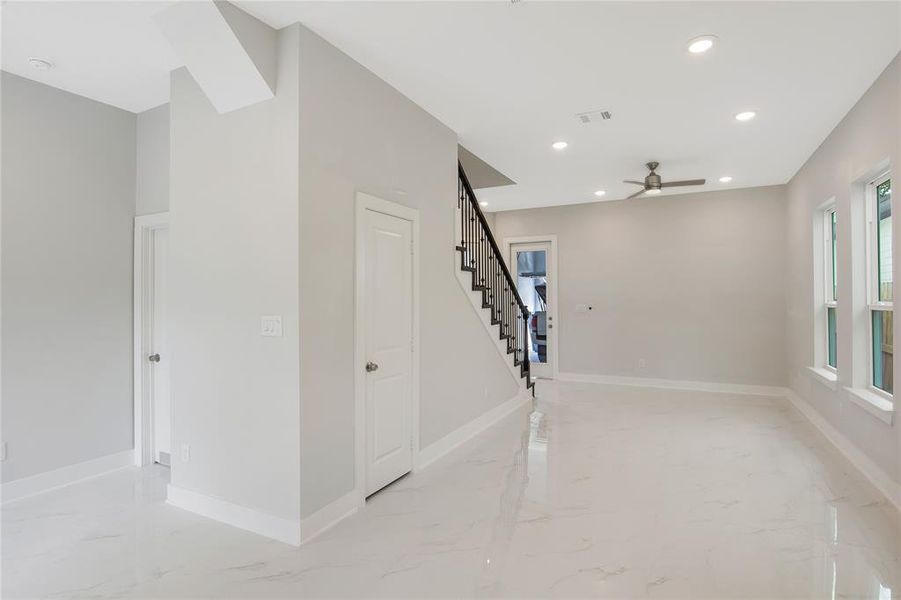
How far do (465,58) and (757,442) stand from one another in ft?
13.5

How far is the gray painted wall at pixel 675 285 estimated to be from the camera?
6.33 m

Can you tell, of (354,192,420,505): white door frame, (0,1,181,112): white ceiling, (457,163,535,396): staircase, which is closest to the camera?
(0,1,181,112): white ceiling

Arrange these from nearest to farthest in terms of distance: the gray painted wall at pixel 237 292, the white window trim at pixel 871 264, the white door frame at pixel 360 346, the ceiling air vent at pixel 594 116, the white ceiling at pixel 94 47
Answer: the white ceiling at pixel 94 47, the gray painted wall at pixel 237 292, the white door frame at pixel 360 346, the white window trim at pixel 871 264, the ceiling air vent at pixel 594 116

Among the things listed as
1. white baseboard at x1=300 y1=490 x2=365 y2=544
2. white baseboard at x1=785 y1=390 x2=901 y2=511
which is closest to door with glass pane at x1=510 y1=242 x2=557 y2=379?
white baseboard at x1=785 y1=390 x2=901 y2=511

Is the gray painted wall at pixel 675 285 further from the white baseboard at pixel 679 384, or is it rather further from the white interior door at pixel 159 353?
the white interior door at pixel 159 353

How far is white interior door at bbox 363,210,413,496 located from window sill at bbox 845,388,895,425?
3195 millimetres

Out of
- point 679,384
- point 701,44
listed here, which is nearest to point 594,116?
point 701,44

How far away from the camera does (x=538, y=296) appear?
7.77 m

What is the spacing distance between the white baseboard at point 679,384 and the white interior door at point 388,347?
4475 millimetres

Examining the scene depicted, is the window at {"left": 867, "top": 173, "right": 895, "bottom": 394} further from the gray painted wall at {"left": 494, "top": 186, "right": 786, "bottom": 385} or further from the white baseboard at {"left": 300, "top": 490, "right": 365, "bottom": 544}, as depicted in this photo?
the white baseboard at {"left": 300, "top": 490, "right": 365, "bottom": 544}

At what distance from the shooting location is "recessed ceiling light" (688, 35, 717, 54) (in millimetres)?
2725

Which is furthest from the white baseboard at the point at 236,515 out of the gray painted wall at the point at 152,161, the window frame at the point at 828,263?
the window frame at the point at 828,263

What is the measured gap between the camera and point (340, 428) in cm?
286

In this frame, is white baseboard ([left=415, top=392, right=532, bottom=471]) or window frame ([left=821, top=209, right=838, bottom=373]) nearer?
white baseboard ([left=415, top=392, right=532, bottom=471])
